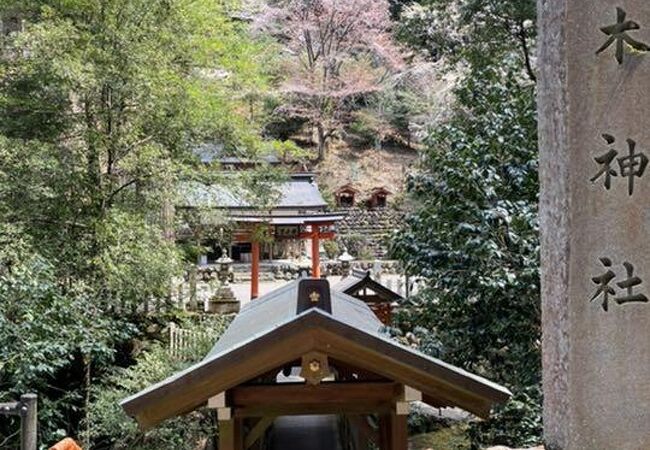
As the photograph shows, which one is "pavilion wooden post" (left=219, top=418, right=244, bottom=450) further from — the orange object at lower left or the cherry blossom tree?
the cherry blossom tree

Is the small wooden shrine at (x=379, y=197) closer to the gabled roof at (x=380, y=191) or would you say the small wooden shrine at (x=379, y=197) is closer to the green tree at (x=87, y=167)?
the gabled roof at (x=380, y=191)

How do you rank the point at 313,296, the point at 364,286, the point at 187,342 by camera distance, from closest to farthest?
the point at 313,296, the point at 187,342, the point at 364,286

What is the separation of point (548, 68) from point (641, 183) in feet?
2.55

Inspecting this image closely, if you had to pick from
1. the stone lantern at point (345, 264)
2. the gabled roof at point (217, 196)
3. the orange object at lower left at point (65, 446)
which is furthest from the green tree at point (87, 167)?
the stone lantern at point (345, 264)

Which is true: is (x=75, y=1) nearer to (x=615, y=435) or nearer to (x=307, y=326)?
(x=307, y=326)

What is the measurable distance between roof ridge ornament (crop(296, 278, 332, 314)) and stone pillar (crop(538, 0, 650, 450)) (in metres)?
1.62

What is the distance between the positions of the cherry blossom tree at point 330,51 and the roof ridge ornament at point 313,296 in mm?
22898

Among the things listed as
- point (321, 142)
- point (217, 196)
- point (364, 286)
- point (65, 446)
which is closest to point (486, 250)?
point (65, 446)

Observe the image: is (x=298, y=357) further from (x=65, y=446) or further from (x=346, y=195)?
(x=346, y=195)

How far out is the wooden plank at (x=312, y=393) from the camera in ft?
13.4

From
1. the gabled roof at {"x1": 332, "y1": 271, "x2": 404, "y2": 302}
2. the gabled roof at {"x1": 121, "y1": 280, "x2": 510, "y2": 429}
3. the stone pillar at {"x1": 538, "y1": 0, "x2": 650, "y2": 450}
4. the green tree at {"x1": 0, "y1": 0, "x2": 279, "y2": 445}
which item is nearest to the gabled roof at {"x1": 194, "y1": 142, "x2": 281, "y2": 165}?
the green tree at {"x1": 0, "y1": 0, "x2": 279, "y2": 445}

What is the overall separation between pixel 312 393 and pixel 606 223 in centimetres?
225

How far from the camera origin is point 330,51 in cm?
2670

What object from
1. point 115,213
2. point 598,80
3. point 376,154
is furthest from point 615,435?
point 376,154
